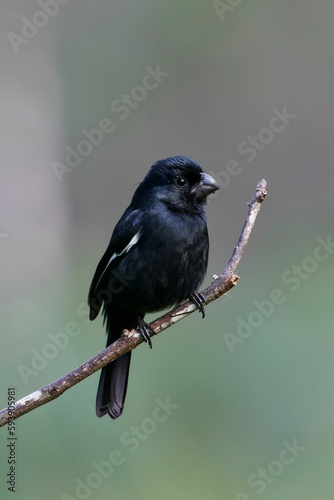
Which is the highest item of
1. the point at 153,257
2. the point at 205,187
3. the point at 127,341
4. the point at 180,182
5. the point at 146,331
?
the point at 180,182

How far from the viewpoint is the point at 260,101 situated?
30.3ft

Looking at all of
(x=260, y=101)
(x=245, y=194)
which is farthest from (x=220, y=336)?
(x=260, y=101)

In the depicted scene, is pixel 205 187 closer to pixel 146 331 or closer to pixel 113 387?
pixel 146 331

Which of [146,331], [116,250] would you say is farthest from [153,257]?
[146,331]

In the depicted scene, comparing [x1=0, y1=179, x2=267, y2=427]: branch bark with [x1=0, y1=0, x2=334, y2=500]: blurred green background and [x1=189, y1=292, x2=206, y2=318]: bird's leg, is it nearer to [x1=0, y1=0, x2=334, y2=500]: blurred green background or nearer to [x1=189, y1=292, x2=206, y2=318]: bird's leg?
[x1=189, y1=292, x2=206, y2=318]: bird's leg

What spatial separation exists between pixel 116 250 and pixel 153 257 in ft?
0.89

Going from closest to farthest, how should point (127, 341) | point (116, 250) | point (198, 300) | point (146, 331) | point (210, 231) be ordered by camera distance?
point (127, 341) → point (146, 331) → point (198, 300) → point (116, 250) → point (210, 231)

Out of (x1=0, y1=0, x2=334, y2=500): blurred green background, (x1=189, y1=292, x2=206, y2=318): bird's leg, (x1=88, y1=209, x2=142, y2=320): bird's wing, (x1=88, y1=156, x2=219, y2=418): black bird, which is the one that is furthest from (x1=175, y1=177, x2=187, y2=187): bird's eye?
(x1=0, y1=0, x2=334, y2=500): blurred green background

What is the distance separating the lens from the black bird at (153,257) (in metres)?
4.41

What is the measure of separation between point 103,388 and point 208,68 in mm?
5519

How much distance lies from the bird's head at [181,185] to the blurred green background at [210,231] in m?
1.57

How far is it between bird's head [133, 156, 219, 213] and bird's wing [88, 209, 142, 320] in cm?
17

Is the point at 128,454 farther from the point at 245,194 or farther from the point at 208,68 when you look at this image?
the point at 208,68

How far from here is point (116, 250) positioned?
15.0ft
